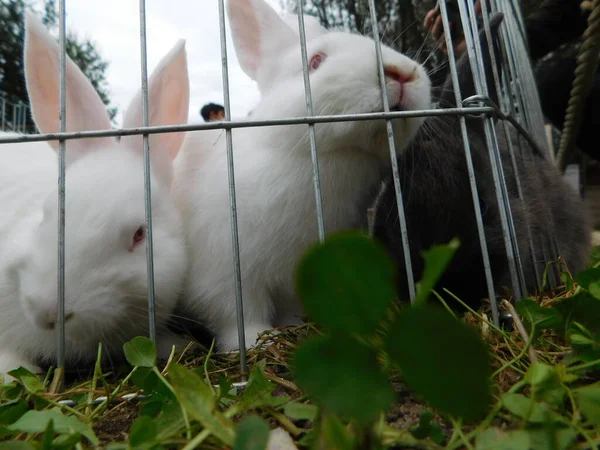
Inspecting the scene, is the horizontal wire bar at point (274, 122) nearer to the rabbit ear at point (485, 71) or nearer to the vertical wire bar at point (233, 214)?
the vertical wire bar at point (233, 214)

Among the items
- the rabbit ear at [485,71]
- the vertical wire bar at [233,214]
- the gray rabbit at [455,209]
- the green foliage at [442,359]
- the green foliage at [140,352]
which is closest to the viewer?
the green foliage at [442,359]

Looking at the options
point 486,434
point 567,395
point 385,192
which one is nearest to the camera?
point 486,434

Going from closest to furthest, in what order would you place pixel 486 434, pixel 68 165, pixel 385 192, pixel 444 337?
pixel 444 337 < pixel 486 434 < pixel 68 165 < pixel 385 192

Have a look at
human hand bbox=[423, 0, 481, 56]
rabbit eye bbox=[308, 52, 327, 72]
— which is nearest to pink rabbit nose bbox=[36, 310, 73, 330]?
rabbit eye bbox=[308, 52, 327, 72]

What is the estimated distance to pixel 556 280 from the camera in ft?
5.31

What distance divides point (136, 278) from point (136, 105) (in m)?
0.47

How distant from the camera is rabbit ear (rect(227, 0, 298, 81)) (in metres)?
1.48

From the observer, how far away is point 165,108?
140 centimetres

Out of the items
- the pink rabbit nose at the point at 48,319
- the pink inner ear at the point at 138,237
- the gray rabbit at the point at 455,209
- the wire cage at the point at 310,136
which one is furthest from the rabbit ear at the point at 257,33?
the pink rabbit nose at the point at 48,319

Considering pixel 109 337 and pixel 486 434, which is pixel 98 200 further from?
pixel 486 434

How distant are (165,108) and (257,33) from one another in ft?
1.18

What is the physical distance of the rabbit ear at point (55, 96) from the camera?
4.14ft

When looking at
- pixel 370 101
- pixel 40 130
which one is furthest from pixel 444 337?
pixel 40 130

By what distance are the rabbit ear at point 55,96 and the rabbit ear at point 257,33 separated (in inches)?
17.8
